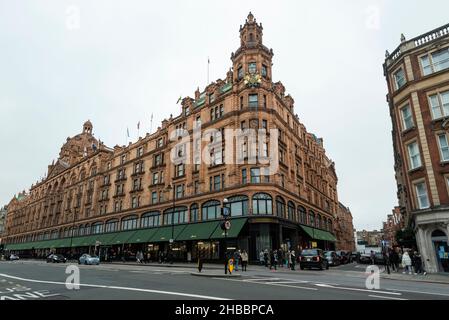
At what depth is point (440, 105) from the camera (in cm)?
2372

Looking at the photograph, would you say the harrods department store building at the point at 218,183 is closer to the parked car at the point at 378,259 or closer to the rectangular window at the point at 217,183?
the rectangular window at the point at 217,183

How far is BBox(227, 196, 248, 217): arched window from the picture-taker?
34.3 meters

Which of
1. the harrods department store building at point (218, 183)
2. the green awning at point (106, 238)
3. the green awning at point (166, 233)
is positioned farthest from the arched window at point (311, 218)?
the green awning at point (106, 238)

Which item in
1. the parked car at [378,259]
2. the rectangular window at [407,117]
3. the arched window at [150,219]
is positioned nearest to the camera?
the rectangular window at [407,117]

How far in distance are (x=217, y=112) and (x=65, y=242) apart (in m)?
46.2

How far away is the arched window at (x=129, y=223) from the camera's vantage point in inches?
Result: 1952

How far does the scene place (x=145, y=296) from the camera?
32.7ft

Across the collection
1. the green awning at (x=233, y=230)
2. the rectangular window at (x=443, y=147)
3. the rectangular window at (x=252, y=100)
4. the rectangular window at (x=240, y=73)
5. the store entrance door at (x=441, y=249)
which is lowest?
the store entrance door at (x=441, y=249)

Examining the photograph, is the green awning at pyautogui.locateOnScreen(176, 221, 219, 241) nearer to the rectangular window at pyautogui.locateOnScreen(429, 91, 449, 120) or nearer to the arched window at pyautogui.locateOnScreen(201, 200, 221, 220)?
the arched window at pyautogui.locateOnScreen(201, 200, 221, 220)

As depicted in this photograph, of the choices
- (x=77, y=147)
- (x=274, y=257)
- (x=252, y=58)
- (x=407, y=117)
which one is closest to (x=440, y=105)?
(x=407, y=117)

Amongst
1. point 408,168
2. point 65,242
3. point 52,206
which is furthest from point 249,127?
point 52,206

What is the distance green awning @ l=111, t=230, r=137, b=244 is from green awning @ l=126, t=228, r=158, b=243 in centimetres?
92

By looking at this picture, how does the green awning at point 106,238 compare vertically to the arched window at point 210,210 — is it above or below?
below

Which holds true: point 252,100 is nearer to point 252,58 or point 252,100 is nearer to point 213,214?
point 252,58
